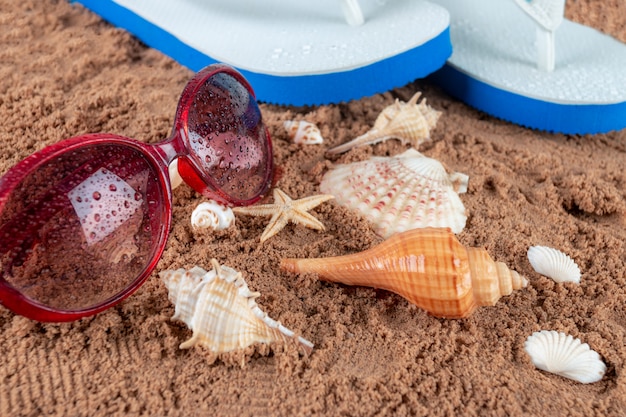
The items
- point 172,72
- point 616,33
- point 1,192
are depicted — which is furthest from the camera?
point 616,33

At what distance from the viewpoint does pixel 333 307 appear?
2.70 feet

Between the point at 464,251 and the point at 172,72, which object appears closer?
the point at 464,251

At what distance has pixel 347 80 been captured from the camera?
1196 mm

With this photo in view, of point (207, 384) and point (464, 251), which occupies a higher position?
point (464, 251)

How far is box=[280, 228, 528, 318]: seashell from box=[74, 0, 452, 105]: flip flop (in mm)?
506

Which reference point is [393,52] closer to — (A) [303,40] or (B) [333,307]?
(A) [303,40]

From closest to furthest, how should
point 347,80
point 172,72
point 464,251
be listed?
point 464,251 → point 347,80 → point 172,72

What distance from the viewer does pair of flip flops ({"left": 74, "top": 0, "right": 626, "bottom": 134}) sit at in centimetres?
121

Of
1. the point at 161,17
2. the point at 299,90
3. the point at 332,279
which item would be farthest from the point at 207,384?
the point at 161,17

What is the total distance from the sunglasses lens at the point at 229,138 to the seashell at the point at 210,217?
0.04 meters

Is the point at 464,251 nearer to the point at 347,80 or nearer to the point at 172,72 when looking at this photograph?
the point at 347,80

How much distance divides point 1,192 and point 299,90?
2.30 feet

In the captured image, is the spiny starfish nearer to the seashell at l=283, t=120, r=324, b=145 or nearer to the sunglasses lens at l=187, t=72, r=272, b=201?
the sunglasses lens at l=187, t=72, r=272, b=201

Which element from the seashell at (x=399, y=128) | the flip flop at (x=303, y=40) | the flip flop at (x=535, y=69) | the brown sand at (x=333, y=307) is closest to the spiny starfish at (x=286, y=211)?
the brown sand at (x=333, y=307)
